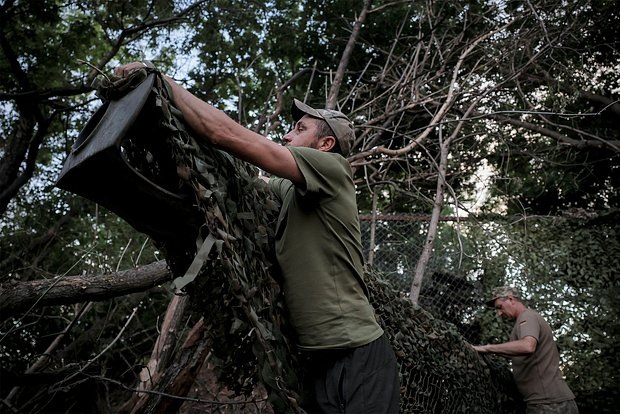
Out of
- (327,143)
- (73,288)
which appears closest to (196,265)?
(327,143)

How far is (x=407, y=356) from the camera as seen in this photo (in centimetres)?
336

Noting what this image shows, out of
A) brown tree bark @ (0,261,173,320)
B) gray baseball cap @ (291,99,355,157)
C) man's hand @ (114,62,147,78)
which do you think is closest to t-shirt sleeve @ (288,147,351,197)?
gray baseball cap @ (291,99,355,157)

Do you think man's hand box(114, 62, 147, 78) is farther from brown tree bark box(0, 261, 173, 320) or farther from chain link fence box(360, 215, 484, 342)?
chain link fence box(360, 215, 484, 342)

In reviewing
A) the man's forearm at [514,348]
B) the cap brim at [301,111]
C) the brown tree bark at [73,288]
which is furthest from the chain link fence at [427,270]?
the cap brim at [301,111]

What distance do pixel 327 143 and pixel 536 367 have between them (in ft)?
12.7

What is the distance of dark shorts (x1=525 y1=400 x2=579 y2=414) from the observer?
16.6ft

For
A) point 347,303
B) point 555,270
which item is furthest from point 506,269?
point 347,303

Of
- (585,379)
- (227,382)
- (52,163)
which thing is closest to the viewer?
(227,382)

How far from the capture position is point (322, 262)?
2082 mm

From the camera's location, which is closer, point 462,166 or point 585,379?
point 585,379

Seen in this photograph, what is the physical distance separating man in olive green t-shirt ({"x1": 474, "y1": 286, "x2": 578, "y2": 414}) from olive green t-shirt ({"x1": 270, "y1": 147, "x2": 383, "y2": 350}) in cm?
323

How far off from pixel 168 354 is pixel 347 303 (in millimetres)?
2722

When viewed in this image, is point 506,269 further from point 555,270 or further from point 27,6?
point 27,6

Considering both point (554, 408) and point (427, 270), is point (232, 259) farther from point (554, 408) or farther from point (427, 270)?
point (427, 270)
